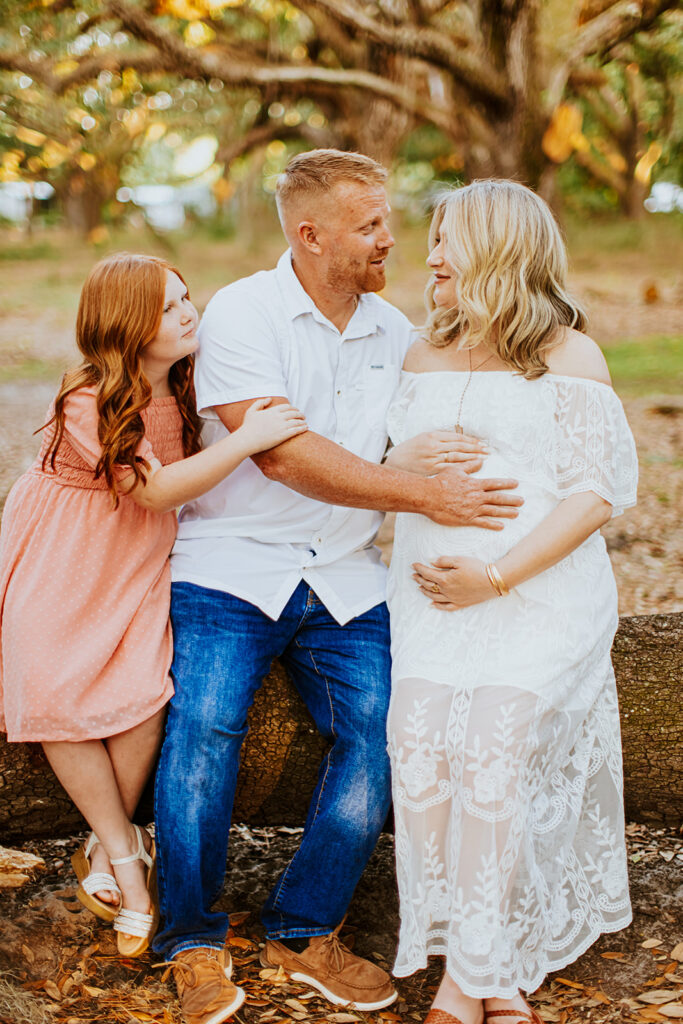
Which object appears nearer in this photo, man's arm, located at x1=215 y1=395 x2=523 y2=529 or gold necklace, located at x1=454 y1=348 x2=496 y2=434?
man's arm, located at x1=215 y1=395 x2=523 y2=529

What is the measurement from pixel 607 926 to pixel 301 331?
6.03 feet

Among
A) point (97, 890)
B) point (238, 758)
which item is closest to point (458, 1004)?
point (238, 758)

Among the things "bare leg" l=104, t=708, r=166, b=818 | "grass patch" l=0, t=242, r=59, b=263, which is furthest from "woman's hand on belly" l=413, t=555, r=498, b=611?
"grass patch" l=0, t=242, r=59, b=263

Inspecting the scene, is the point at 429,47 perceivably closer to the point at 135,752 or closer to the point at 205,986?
the point at 135,752

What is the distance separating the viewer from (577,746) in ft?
8.30

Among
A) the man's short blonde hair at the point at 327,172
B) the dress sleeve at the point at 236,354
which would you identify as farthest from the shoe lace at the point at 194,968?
the man's short blonde hair at the point at 327,172

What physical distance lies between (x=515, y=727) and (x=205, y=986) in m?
0.98

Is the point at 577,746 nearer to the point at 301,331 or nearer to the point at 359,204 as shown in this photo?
the point at 301,331

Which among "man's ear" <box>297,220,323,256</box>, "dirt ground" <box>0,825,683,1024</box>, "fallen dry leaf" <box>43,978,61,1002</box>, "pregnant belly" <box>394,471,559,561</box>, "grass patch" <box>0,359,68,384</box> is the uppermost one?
"grass patch" <box>0,359,68,384</box>

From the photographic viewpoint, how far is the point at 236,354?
278 centimetres

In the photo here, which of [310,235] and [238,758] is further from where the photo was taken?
[310,235]

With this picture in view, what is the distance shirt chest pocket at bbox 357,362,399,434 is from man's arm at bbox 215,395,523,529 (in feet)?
0.98

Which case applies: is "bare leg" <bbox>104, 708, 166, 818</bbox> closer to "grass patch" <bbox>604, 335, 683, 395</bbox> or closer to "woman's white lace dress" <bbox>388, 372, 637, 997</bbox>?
"woman's white lace dress" <bbox>388, 372, 637, 997</bbox>

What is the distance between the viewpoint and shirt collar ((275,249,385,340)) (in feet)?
9.68
